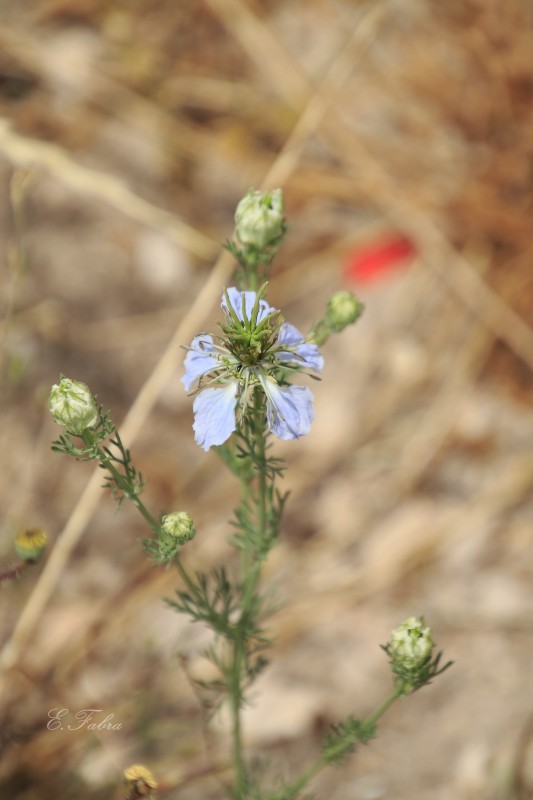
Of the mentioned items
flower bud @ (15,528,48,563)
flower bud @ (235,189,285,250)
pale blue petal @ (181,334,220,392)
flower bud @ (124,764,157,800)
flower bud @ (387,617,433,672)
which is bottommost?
flower bud @ (387,617,433,672)

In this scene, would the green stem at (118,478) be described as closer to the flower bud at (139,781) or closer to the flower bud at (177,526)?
the flower bud at (177,526)

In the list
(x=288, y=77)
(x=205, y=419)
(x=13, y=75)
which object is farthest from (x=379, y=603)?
(x=13, y=75)

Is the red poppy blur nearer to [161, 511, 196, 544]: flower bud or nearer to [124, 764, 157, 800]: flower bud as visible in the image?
[161, 511, 196, 544]: flower bud
